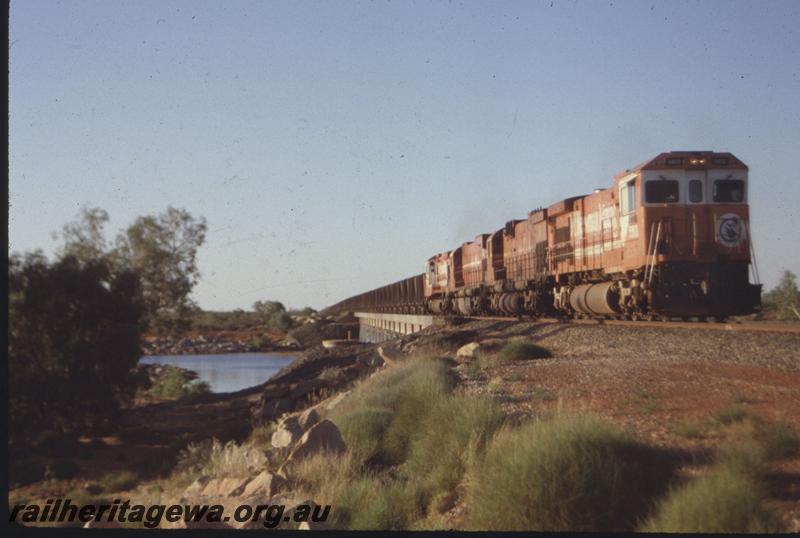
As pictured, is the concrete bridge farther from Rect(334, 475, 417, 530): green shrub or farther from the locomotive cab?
Rect(334, 475, 417, 530): green shrub

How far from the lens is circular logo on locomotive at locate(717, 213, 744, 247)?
19000 millimetres

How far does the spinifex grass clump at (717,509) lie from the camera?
5.50 metres

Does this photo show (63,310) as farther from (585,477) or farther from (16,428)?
(585,477)

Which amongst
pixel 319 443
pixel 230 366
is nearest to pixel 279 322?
pixel 230 366

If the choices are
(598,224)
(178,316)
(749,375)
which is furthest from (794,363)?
(178,316)

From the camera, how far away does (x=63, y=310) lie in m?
18.8

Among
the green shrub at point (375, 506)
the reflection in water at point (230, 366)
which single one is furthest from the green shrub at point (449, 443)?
the reflection in water at point (230, 366)

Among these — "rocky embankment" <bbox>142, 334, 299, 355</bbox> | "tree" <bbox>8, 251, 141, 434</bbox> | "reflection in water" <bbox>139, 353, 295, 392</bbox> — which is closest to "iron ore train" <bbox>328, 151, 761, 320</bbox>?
"tree" <bbox>8, 251, 141, 434</bbox>

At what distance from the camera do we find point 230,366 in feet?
157

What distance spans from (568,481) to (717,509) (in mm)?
1271

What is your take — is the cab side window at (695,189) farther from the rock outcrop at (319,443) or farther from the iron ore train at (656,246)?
the rock outcrop at (319,443)

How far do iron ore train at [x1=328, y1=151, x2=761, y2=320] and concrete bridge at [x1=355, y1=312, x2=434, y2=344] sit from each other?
12.7 metres

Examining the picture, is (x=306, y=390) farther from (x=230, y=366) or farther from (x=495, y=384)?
(x=230, y=366)

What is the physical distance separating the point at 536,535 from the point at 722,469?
66.1 inches
